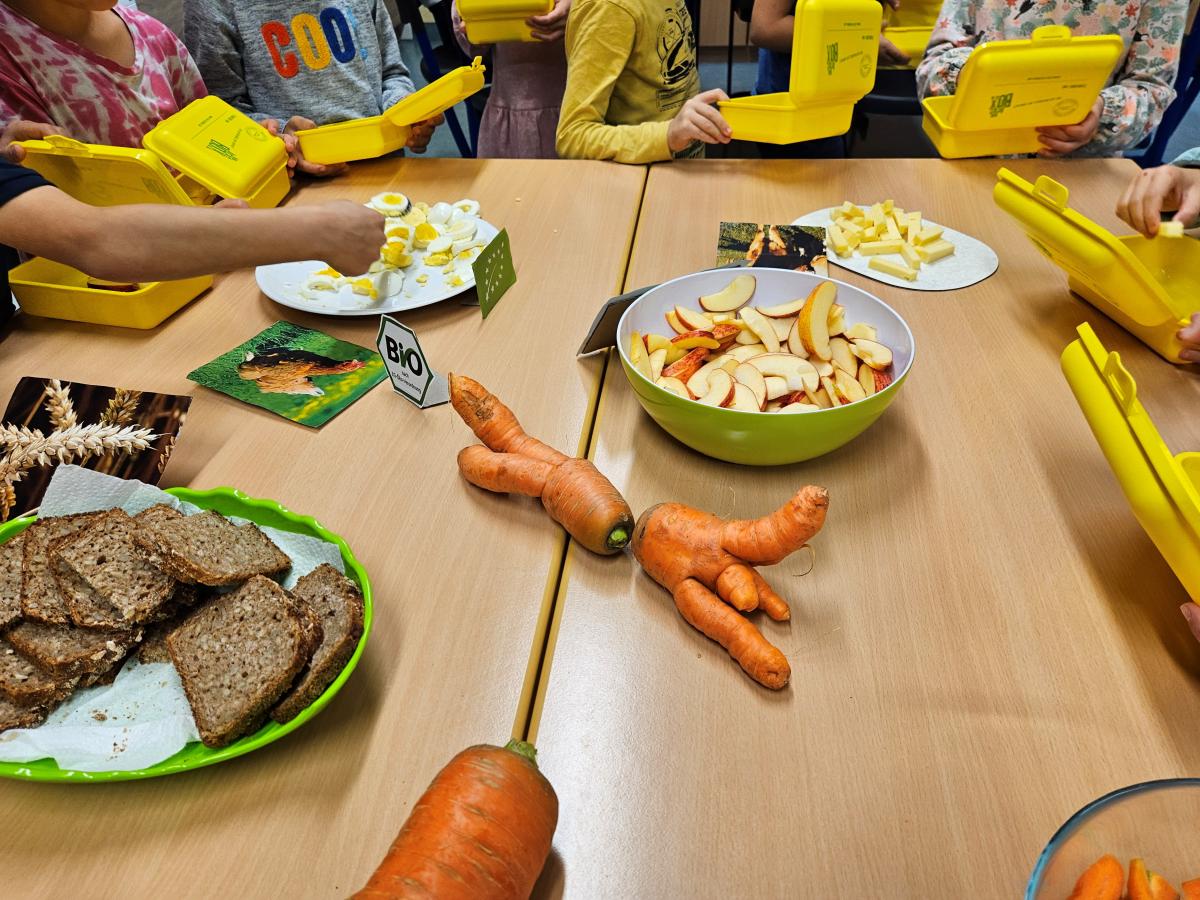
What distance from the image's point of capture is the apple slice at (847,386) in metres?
0.91

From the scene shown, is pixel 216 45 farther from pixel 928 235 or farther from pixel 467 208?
pixel 928 235

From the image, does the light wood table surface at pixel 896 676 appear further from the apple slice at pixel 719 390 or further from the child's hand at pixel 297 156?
the child's hand at pixel 297 156

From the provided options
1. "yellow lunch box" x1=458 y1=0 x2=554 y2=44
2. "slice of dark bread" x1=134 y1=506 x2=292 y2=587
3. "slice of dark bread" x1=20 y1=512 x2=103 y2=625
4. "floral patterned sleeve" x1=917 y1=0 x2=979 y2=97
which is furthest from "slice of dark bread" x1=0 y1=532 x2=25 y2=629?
"floral patterned sleeve" x1=917 y1=0 x2=979 y2=97

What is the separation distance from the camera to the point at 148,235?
106 centimetres

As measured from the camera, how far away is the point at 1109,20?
181 centimetres

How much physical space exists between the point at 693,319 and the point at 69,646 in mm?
801

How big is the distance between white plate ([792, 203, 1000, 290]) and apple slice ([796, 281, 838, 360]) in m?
0.34

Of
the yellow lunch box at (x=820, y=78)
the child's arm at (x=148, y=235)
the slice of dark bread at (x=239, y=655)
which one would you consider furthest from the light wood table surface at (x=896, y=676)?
the yellow lunch box at (x=820, y=78)

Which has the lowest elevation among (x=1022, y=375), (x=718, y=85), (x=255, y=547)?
(x=718, y=85)

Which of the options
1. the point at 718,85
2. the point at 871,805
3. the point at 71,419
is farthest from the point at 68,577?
the point at 718,85

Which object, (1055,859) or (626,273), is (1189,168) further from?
(1055,859)

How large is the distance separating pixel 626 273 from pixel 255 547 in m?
0.83

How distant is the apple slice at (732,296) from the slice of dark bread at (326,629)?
640 millimetres

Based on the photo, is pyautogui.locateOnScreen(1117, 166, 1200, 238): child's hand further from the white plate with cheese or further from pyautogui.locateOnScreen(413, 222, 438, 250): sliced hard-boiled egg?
pyautogui.locateOnScreen(413, 222, 438, 250): sliced hard-boiled egg
